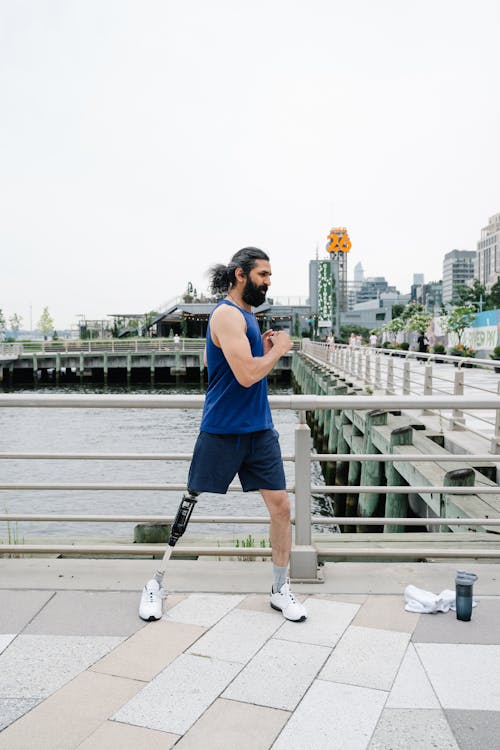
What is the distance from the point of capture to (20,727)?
8.09 feet

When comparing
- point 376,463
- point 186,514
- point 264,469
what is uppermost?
point 264,469

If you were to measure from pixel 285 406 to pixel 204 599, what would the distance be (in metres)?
1.21

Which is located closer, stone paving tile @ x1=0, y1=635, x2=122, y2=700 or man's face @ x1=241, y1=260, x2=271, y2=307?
stone paving tile @ x1=0, y1=635, x2=122, y2=700

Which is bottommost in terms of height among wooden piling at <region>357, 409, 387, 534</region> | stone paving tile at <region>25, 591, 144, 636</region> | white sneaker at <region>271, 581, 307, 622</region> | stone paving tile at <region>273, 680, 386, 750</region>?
wooden piling at <region>357, 409, 387, 534</region>

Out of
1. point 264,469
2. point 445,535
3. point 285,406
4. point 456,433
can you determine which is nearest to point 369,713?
point 264,469

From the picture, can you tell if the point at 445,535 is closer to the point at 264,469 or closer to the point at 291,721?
the point at 264,469

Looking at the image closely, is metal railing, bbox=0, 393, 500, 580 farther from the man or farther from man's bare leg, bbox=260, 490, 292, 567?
the man

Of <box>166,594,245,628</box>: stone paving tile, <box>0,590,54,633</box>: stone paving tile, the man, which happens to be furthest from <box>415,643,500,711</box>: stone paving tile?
<box>0,590,54,633</box>: stone paving tile

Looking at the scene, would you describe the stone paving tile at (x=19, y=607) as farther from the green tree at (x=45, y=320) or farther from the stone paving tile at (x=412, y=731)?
the green tree at (x=45, y=320)

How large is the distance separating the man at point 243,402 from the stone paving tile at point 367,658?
0.34 metres

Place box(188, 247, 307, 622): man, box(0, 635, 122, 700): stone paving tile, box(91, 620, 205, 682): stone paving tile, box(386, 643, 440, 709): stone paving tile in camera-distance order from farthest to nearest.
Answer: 1. box(188, 247, 307, 622): man
2. box(91, 620, 205, 682): stone paving tile
3. box(0, 635, 122, 700): stone paving tile
4. box(386, 643, 440, 709): stone paving tile

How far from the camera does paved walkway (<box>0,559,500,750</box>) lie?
2439 mm

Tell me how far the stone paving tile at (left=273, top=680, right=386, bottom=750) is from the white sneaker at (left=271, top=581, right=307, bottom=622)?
24.3 inches

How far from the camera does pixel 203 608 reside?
3.61 metres
